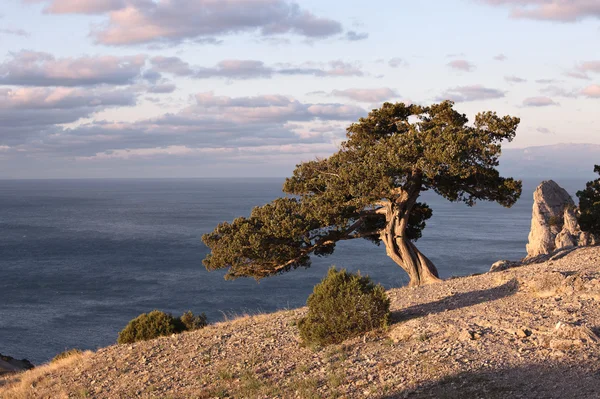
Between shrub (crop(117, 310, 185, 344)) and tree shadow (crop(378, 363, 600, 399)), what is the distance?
13440mm

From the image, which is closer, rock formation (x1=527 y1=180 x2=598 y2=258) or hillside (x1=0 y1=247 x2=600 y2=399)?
hillside (x1=0 y1=247 x2=600 y2=399)

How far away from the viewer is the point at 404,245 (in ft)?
86.4

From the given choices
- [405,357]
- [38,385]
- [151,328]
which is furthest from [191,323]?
[405,357]

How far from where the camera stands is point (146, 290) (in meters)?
74.7

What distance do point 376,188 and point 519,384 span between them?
13245mm

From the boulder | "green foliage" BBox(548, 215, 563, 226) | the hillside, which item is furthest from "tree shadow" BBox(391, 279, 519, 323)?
"green foliage" BBox(548, 215, 563, 226)

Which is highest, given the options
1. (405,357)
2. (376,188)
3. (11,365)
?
(376,188)

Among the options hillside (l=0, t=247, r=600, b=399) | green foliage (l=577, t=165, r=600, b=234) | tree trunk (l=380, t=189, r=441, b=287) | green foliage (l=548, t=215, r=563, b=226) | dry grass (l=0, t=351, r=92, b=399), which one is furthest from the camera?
green foliage (l=548, t=215, r=563, b=226)

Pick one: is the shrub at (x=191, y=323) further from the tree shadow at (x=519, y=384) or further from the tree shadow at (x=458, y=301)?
the tree shadow at (x=519, y=384)

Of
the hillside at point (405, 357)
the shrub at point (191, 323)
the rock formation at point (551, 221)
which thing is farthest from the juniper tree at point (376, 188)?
the rock formation at point (551, 221)

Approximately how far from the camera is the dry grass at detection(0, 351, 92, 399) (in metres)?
16.4

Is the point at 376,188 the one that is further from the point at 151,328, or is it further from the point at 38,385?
the point at 38,385

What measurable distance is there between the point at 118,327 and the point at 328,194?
40611mm

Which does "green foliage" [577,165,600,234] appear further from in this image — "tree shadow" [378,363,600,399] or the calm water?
"tree shadow" [378,363,600,399]
